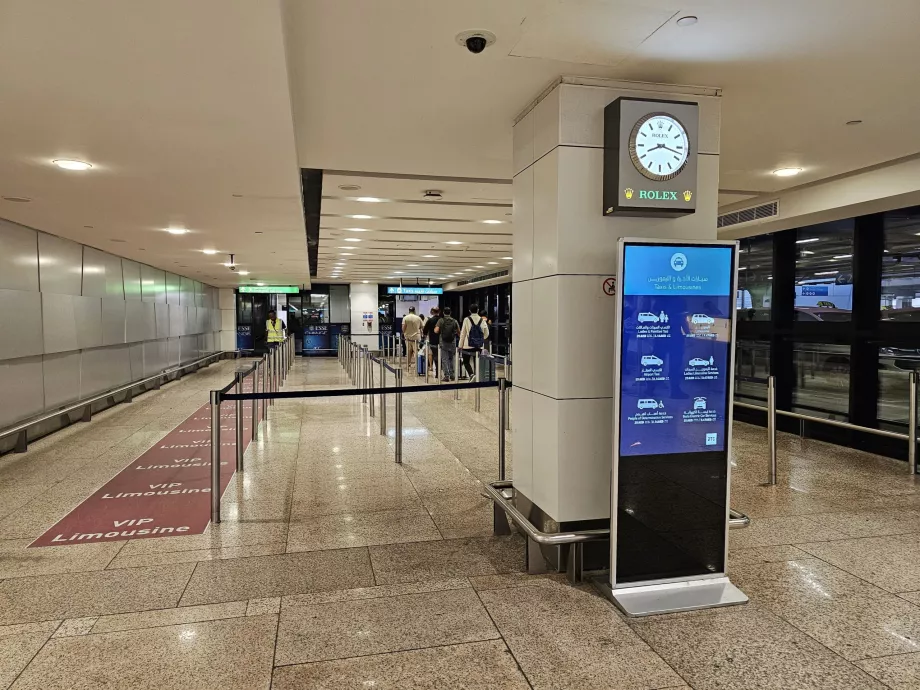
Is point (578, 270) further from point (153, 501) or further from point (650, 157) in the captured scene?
point (153, 501)

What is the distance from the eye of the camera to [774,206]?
735 cm

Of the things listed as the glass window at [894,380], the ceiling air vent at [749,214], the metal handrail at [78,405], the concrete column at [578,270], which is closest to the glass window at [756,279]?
the ceiling air vent at [749,214]

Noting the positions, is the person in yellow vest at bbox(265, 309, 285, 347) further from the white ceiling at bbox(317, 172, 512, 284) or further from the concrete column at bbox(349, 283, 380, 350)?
the concrete column at bbox(349, 283, 380, 350)

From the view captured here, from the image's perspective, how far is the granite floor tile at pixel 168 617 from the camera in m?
3.10

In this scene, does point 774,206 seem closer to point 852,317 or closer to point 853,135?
point 852,317

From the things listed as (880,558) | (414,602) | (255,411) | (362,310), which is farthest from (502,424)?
(362,310)

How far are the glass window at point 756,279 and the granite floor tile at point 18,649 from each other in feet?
29.5

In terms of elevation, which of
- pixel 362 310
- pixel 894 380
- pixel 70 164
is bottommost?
pixel 894 380

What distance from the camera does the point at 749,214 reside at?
25.4 ft

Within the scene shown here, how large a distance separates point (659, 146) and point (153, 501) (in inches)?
201

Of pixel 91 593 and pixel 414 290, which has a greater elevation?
pixel 414 290

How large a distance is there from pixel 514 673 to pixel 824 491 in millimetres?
4357

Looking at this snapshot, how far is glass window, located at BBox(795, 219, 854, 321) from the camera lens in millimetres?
7779

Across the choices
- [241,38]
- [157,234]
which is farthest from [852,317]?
[157,234]
